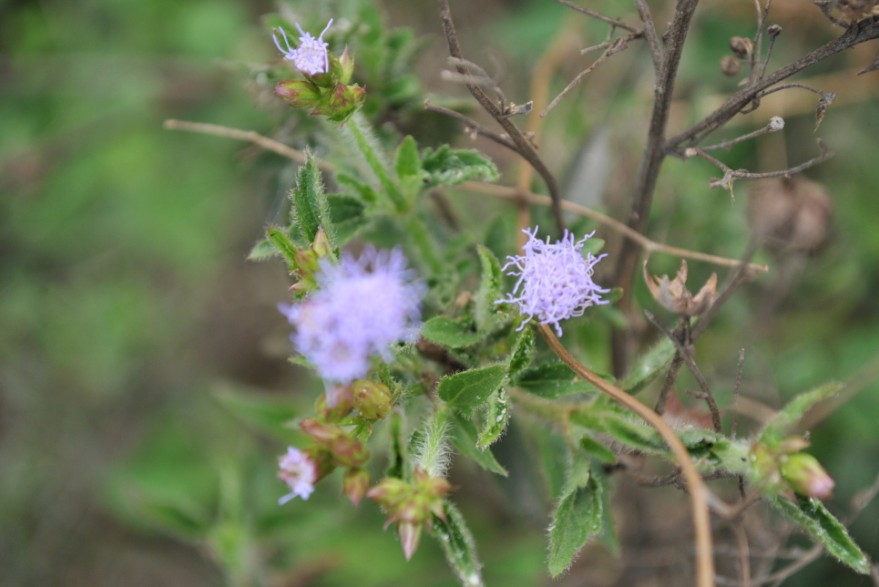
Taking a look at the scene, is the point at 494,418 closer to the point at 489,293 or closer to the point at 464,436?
the point at 464,436

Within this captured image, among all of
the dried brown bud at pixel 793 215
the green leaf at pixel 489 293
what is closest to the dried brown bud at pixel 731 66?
the green leaf at pixel 489 293

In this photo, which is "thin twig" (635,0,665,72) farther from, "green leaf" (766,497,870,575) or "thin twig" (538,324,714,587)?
"green leaf" (766,497,870,575)

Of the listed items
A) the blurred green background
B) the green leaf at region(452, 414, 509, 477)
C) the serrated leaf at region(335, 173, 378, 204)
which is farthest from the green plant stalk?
the blurred green background

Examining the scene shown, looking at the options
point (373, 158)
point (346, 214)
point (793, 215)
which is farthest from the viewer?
point (793, 215)

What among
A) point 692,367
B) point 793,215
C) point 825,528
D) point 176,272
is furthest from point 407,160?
point 176,272

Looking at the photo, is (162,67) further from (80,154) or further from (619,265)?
(619,265)

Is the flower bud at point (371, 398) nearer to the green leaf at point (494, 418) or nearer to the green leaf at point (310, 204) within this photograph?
the green leaf at point (494, 418)
